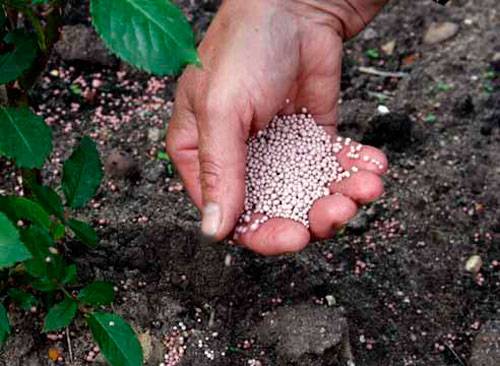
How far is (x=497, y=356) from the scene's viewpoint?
5.38 ft

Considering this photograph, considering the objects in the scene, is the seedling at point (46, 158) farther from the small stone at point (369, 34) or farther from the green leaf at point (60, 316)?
the small stone at point (369, 34)

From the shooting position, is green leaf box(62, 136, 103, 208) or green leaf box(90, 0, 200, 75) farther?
green leaf box(62, 136, 103, 208)

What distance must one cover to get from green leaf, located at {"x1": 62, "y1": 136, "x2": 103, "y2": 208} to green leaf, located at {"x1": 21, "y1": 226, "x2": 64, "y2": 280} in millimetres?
139

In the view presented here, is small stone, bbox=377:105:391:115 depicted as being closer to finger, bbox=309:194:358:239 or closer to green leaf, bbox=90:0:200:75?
finger, bbox=309:194:358:239

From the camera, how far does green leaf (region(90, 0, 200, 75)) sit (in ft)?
2.93

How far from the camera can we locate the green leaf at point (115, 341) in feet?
4.11

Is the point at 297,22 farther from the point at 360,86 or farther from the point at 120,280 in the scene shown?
the point at 120,280

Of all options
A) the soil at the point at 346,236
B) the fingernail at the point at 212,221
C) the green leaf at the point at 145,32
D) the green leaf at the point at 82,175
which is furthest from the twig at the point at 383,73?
the green leaf at the point at 145,32

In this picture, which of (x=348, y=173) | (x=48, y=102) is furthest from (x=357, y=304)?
(x=48, y=102)

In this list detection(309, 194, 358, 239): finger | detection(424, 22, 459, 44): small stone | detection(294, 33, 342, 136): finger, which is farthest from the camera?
detection(424, 22, 459, 44): small stone

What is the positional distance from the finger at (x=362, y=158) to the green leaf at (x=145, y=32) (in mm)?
843

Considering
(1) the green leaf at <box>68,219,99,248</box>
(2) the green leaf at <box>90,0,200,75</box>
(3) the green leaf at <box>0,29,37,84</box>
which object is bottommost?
(1) the green leaf at <box>68,219,99,248</box>

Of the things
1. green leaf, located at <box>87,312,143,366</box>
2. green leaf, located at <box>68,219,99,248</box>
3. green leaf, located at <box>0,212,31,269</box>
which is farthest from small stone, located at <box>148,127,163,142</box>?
green leaf, located at <box>0,212,31,269</box>

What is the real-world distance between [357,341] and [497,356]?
303mm
